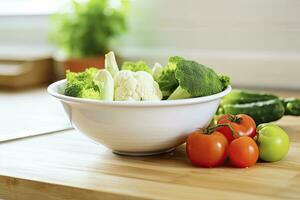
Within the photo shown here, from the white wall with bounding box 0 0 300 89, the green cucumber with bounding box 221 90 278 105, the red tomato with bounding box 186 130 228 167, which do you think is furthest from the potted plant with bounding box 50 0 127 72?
the red tomato with bounding box 186 130 228 167

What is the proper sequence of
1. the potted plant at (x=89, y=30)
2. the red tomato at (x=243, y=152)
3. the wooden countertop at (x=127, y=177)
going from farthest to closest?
the potted plant at (x=89, y=30) < the red tomato at (x=243, y=152) < the wooden countertop at (x=127, y=177)

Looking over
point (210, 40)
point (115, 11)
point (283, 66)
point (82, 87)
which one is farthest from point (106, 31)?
point (82, 87)

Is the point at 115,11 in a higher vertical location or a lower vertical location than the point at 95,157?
higher

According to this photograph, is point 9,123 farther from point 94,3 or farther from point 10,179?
point 94,3

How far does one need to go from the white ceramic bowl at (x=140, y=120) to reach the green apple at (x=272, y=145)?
12 centimetres

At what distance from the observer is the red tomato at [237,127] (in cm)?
109

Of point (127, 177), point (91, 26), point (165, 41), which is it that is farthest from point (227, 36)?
point (127, 177)

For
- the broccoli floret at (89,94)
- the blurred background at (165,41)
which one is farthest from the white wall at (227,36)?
the broccoli floret at (89,94)

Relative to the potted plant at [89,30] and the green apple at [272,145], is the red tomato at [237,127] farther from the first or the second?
the potted plant at [89,30]

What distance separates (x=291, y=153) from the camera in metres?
1.14

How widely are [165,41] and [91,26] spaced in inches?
11.5

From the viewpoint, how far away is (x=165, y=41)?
2264 millimetres

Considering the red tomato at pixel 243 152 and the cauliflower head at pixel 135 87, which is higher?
the cauliflower head at pixel 135 87

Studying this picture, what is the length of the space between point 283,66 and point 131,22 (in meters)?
0.67
